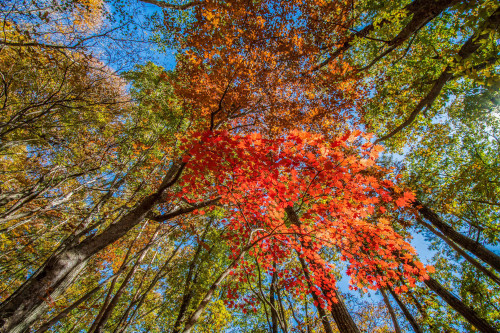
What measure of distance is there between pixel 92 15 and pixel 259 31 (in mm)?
8215

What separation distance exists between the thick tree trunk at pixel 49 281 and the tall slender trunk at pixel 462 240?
9.18 m

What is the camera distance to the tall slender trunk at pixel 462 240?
190 inches

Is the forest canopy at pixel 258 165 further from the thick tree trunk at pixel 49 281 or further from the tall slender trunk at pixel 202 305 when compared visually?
the tall slender trunk at pixel 202 305

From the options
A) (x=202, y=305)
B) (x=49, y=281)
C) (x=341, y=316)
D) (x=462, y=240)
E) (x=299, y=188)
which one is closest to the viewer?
(x=202, y=305)

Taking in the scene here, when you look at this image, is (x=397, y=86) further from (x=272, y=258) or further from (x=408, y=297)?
(x=408, y=297)

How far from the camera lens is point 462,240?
586 centimetres

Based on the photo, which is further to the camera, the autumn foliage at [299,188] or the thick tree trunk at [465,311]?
the thick tree trunk at [465,311]

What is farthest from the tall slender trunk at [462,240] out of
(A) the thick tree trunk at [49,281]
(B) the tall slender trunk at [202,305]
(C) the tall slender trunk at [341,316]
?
(A) the thick tree trunk at [49,281]

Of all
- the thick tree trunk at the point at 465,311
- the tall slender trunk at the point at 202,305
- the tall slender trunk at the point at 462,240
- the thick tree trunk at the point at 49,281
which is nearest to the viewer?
the tall slender trunk at the point at 202,305

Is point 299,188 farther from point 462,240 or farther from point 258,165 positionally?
point 462,240

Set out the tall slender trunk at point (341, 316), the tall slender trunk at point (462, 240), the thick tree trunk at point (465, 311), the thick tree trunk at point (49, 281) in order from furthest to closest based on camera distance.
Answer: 1. the thick tree trunk at point (465, 311)
2. the tall slender trunk at point (462, 240)
3. the tall slender trunk at point (341, 316)
4. the thick tree trunk at point (49, 281)

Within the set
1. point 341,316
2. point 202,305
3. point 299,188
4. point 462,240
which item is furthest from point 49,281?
point 462,240

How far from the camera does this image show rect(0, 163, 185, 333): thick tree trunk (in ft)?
9.84

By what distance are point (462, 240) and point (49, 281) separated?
11046 millimetres
